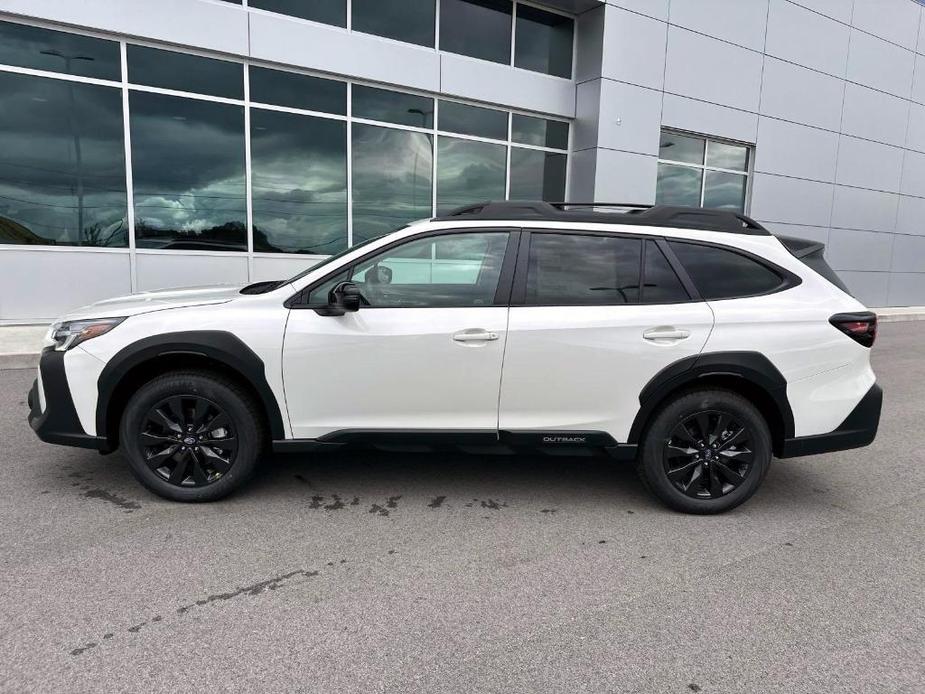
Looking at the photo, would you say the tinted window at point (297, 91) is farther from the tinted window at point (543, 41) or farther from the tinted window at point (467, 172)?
the tinted window at point (543, 41)

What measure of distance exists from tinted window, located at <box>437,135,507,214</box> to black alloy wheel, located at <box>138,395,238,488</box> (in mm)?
9261

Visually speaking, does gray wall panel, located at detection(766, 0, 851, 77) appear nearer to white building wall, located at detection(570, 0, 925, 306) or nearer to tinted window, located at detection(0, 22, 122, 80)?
white building wall, located at detection(570, 0, 925, 306)

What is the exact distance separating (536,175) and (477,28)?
3.11 metres

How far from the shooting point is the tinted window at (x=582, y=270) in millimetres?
3748

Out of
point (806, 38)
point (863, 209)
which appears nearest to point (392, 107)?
point (806, 38)

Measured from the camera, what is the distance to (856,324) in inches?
147

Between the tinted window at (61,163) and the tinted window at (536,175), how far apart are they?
24.0 ft

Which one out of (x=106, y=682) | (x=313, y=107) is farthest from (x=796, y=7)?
(x=106, y=682)

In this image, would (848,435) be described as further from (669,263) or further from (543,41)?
(543,41)

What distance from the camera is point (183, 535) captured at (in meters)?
3.38

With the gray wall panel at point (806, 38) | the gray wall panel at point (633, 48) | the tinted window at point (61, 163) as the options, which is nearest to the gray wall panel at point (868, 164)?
the gray wall panel at point (806, 38)

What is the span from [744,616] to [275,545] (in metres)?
2.34

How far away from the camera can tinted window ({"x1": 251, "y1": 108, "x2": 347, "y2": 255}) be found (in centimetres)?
1068

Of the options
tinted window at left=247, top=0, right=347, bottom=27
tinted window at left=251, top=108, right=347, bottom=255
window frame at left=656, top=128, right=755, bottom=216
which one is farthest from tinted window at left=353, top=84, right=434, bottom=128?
window frame at left=656, top=128, right=755, bottom=216
